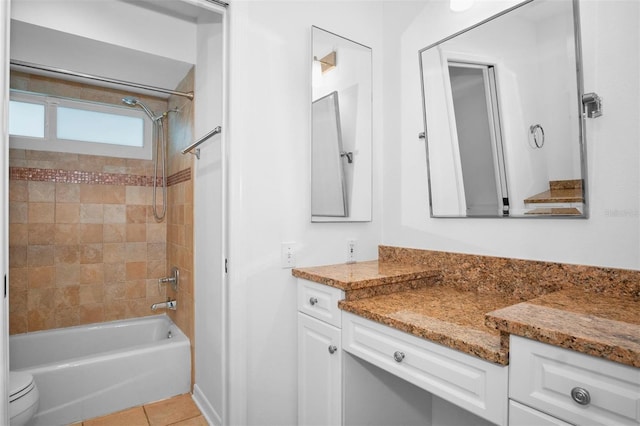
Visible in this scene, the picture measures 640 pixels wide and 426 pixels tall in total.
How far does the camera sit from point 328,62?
1858mm

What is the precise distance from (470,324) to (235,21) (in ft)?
5.37

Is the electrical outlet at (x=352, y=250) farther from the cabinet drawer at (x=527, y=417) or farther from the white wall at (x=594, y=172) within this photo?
the cabinet drawer at (x=527, y=417)

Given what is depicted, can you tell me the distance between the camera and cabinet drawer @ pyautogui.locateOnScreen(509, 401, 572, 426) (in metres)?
0.84

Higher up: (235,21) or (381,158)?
(235,21)

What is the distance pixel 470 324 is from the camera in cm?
114

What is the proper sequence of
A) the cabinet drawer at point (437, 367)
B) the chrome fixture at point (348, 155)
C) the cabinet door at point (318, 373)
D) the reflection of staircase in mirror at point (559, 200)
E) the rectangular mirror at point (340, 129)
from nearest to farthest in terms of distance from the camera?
the cabinet drawer at point (437, 367) < the reflection of staircase in mirror at point (559, 200) < the cabinet door at point (318, 373) < the rectangular mirror at point (340, 129) < the chrome fixture at point (348, 155)

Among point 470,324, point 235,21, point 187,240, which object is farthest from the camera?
point 187,240

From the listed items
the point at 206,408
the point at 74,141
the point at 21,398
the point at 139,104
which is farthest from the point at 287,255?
the point at 74,141

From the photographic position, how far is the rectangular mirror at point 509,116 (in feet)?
4.25

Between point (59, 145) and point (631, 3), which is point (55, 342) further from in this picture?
point (631, 3)

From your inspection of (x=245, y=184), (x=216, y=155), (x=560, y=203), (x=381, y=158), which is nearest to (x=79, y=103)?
(x=216, y=155)

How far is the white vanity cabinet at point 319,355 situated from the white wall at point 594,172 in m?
0.68

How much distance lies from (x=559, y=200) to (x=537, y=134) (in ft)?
0.93

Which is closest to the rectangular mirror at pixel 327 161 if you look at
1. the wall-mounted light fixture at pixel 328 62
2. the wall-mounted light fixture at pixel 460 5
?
the wall-mounted light fixture at pixel 328 62
